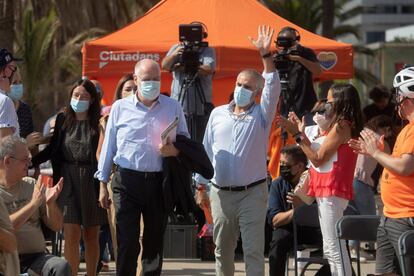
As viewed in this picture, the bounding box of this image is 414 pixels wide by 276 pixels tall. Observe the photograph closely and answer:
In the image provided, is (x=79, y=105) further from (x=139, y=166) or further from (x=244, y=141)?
(x=244, y=141)

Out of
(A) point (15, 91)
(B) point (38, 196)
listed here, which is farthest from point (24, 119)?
(B) point (38, 196)

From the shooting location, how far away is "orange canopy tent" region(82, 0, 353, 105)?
44.5ft

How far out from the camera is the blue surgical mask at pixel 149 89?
8.59 metres

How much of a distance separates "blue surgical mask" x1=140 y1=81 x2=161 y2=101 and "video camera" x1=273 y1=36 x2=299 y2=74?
123 inches

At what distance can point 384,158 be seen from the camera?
23.6 ft

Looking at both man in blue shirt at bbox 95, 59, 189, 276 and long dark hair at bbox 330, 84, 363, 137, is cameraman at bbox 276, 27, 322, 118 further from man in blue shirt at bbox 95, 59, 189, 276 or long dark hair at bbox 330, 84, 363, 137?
man in blue shirt at bbox 95, 59, 189, 276

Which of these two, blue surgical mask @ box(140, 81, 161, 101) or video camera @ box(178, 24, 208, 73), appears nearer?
blue surgical mask @ box(140, 81, 161, 101)

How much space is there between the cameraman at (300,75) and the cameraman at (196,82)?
34.3 inches

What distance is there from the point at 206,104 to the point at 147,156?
3.44 m

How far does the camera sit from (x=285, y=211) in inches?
380

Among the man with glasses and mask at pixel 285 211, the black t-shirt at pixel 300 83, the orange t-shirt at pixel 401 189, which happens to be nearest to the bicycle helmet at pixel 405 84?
the orange t-shirt at pixel 401 189

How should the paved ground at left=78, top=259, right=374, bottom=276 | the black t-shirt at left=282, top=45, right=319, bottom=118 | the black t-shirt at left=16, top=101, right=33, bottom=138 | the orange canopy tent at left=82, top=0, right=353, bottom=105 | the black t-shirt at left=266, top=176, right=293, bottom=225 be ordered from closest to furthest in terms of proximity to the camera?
1. the black t-shirt at left=266, top=176, right=293, bottom=225
2. the black t-shirt at left=16, top=101, right=33, bottom=138
3. the paved ground at left=78, top=259, right=374, bottom=276
4. the black t-shirt at left=282, top=45, right=319, bottom=118
5. the orange canopy tent at left=82, top=0, right=353, bottom=105

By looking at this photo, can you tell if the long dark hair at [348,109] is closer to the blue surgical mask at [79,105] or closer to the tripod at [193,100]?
the blue surgical mask at [79,105]

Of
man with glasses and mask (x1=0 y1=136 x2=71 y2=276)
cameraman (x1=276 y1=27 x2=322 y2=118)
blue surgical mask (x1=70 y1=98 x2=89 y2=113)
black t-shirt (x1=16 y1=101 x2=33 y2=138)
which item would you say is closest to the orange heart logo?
cameraman (x1=276 y1=27 x2=322 y2=118)
